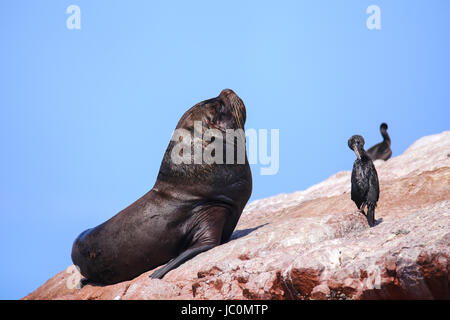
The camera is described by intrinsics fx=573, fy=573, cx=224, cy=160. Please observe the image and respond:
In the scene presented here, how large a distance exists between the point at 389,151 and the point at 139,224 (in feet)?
38.2

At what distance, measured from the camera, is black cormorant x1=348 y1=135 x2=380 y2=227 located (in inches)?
269

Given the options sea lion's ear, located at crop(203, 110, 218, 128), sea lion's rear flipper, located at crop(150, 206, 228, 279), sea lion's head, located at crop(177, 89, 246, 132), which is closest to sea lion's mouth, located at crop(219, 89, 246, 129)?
sea lion's head, located at crop(177, 89, 246, 132)

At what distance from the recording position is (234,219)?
24.7 ft

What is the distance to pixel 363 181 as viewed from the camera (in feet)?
22.5

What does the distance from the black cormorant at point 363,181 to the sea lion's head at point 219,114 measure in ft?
4.94

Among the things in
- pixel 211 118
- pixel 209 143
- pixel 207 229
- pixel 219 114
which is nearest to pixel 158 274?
pixel 207 229

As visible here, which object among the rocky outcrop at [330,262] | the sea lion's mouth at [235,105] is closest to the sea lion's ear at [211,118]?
the sea lion's mouth at [235,105]

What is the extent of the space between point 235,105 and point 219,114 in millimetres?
249

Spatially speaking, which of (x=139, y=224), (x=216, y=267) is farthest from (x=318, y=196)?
(x=216, y=267)

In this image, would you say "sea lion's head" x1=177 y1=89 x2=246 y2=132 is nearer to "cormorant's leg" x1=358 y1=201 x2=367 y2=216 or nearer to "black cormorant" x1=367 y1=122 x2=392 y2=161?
"cormorant's leg" x1=358 y1=201 x2=367 y2=216

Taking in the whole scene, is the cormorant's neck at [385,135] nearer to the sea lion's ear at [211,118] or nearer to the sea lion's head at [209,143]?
the sea lion's head at [209,143]

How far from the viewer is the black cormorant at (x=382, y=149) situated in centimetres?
1703
